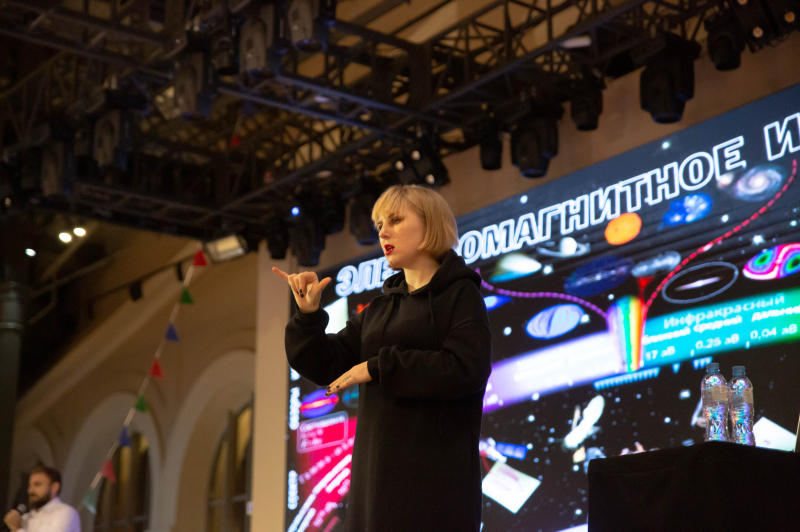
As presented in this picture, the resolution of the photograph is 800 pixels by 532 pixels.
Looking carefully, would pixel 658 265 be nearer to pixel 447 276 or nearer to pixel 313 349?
pixel 447 276

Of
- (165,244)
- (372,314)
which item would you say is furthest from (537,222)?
(165,244)

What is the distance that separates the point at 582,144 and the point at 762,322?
5.81ft

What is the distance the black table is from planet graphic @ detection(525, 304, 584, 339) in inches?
132

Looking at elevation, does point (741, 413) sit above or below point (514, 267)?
below

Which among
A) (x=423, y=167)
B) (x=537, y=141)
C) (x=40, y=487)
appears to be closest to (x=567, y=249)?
(x=537, y=141)

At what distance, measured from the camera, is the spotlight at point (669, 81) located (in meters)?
4.97

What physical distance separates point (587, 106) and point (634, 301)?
118 centimetres

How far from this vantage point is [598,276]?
17.4 feet

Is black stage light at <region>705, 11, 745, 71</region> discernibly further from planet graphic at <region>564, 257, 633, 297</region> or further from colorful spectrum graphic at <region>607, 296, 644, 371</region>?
colorful spectrum graphic at <region>607, 296, 644, 371</region>

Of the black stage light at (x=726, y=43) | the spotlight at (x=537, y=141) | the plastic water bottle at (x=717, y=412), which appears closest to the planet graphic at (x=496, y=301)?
the spotlight at (x=537, y=141)

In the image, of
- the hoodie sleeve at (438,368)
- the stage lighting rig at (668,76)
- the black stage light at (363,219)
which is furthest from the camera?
the black stage light at (363,219)

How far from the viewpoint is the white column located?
729 cm

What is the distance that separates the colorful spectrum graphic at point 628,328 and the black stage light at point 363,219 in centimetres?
205

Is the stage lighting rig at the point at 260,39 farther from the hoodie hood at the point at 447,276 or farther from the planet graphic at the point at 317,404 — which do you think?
the hoodie hood at the point at 447,276
